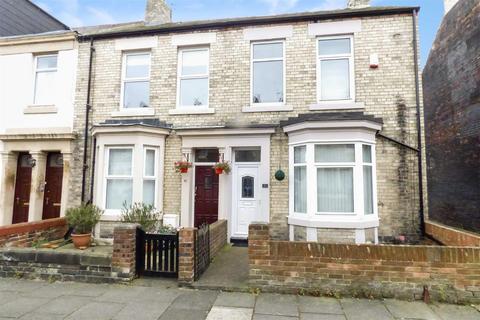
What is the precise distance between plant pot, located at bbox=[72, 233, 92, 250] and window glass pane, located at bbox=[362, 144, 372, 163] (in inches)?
283

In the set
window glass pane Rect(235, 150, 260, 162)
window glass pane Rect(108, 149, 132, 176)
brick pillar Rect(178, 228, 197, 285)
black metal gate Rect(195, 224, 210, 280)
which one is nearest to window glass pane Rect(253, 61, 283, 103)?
window glass pane Rect(235, 150, 260, 162)

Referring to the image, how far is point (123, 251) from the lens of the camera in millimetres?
5004

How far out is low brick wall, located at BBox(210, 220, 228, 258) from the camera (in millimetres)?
6230

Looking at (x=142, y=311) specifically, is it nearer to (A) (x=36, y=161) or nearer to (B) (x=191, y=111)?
(B) (x=191, y=111)

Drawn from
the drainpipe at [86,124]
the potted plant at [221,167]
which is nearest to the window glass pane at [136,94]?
the drainpipe at [86,124]

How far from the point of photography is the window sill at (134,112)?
8.54 m

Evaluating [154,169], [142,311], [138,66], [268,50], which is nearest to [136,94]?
[138,66]

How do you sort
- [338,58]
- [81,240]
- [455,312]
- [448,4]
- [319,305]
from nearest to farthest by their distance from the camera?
[455,312]
[319,305]
[81,240]
[338,58]
[448,4]

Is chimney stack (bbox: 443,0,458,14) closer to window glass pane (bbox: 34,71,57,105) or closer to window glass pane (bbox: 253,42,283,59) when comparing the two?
window glass pane (bbox: 253,42,283,59)

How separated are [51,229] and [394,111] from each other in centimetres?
946

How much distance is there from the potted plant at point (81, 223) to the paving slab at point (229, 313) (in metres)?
4.58

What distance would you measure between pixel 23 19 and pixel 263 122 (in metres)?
10.7

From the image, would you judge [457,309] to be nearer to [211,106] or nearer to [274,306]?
[274,306]

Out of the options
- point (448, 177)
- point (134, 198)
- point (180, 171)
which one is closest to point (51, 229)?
point (134, 198)
